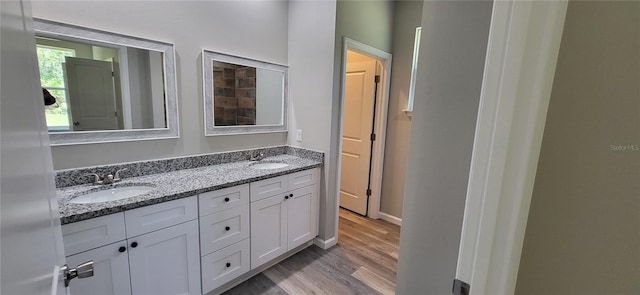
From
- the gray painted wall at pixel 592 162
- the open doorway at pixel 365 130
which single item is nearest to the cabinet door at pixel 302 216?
the open doorway at pixel 365 130

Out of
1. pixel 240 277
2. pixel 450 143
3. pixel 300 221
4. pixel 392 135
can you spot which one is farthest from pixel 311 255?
pixel 450 143

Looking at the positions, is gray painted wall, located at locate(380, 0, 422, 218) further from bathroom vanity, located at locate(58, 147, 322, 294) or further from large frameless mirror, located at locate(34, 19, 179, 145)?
large frameless mirror, located at locate(34, 19, 179, 145)

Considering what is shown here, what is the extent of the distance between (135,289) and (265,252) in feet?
2.90

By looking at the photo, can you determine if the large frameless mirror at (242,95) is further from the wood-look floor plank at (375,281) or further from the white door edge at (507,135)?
the white door edge at (507,135)

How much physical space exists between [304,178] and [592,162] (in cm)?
194

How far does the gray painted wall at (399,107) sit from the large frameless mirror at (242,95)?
1.25m

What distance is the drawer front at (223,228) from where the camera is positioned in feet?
5.61

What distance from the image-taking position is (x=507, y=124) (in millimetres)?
515

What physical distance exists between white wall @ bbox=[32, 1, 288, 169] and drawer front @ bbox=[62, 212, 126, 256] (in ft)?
1.93

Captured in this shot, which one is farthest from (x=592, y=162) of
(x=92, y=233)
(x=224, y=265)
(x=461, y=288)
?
(x=224, y=265)

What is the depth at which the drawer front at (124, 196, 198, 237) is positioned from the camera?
1388mm

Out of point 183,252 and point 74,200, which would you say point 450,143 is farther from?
point 74,200

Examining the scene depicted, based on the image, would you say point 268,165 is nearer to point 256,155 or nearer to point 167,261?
point 256,155

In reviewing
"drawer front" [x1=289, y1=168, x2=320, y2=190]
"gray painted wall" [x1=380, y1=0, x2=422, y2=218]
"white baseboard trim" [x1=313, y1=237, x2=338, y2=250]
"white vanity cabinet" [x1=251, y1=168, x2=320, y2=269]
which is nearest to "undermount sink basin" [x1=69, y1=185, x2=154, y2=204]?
"white vanity cabinet" [x1=251, y1=168, x2=320, y2=269]
